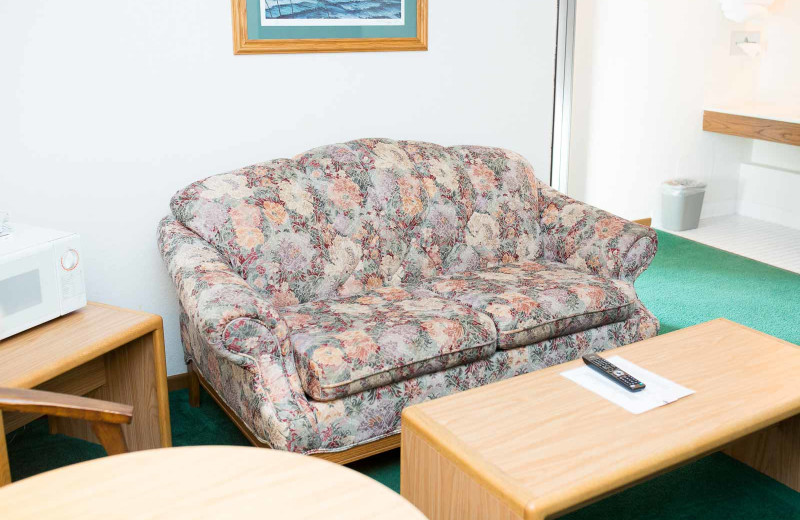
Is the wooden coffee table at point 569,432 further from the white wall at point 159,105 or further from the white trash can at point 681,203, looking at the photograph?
the white trash can at point 681,203

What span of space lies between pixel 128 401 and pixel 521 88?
212 centimetres

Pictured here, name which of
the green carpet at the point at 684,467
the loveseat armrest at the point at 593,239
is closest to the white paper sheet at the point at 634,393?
the green carpet at the point at 684,467

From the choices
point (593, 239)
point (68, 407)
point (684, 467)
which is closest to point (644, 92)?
point (593, 239)

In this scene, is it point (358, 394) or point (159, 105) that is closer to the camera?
point (358, 394)

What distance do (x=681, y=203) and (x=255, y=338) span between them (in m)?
3.49

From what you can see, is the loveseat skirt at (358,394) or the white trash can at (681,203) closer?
the loveseat skirt at (358,394)

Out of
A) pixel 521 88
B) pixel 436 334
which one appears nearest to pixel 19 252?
pixel 436 334

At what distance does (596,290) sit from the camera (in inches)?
106

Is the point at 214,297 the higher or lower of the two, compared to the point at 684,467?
higher

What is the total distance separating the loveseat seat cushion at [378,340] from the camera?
2.16 metres

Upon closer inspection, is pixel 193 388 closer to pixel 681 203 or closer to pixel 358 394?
pixel 358 394

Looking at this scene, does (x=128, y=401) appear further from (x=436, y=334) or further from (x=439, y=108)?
(x=439, y=108)

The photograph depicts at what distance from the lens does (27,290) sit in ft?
6.67

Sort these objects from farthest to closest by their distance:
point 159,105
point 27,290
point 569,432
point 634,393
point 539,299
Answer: point 159,105, point 539,299, point 27,290, point 634,393, point 569,432
